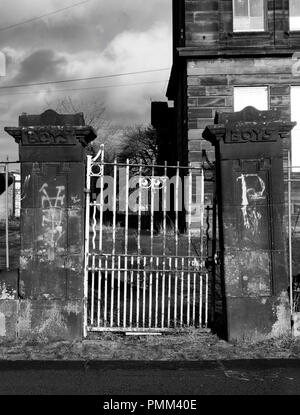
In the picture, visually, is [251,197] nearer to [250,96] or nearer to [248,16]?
[250,96]

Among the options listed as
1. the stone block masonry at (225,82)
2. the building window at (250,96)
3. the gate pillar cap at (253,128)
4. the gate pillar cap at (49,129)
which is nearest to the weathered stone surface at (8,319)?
the gate pillar cap at (49,129)

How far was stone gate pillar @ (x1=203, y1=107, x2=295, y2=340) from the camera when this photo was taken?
655 centimetres

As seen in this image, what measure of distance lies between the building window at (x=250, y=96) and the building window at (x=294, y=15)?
7.18 feet

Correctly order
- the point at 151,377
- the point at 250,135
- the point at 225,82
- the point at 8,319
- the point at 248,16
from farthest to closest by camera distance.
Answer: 1. the point at 248,16
2. the point at 225,82
3. the point at 250,135
4. the point at 8,319
5. the point at 151,377

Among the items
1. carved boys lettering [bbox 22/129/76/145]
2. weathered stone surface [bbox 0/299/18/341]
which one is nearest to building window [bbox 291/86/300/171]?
carved boys lettering [bbox 22/129/76/145]

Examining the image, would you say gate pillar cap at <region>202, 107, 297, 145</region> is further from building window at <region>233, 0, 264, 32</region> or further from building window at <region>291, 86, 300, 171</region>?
building window at <region>233, 0, 264, 32</region>

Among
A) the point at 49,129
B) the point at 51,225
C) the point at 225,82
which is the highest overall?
the point at 225,82

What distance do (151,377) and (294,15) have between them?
571 inches

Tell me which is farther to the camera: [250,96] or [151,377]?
[250,96]

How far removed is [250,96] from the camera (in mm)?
16312

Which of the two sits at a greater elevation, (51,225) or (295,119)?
(295,119)
